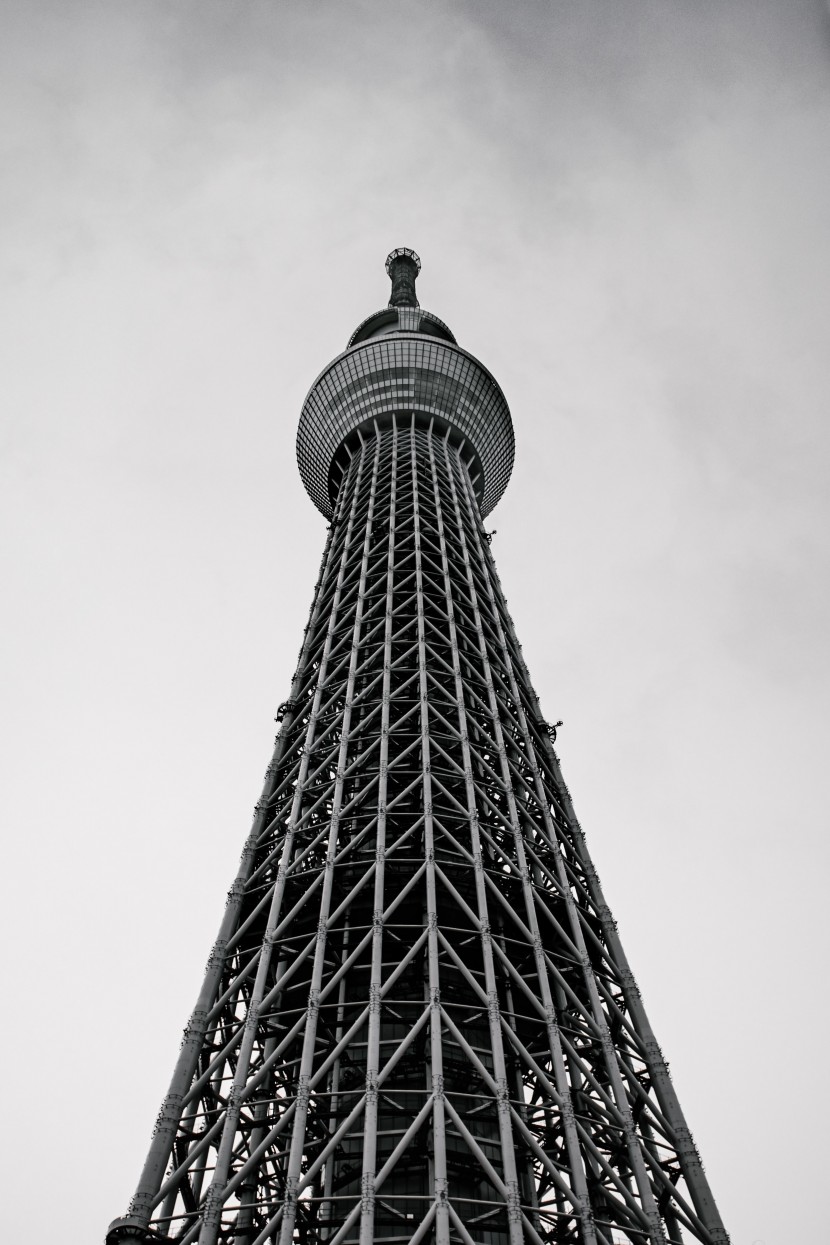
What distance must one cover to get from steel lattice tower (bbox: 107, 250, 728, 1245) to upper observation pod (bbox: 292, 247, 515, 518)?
58.1 ft

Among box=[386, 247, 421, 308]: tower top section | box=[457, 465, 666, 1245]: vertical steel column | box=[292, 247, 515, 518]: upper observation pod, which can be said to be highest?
box=[386, 247, 421, 308]: tower top section

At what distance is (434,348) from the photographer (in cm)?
7150

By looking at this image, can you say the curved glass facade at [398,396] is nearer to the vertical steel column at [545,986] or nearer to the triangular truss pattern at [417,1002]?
the vertical steel column at [545,986]

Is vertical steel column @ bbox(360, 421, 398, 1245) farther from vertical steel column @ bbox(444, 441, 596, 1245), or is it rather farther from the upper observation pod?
the upper observation pod

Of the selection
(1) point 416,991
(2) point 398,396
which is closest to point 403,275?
(2) point 398,396

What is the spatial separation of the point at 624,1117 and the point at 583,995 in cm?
648

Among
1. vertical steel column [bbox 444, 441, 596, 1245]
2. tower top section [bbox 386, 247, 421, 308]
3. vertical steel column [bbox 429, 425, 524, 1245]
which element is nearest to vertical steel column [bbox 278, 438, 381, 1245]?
vertical steel column [bbox 429, 425, 524, 1245]

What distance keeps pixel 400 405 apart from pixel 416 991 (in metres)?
47.0

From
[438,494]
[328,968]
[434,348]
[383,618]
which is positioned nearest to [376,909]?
[328,968]

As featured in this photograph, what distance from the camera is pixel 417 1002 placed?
29.8 metres

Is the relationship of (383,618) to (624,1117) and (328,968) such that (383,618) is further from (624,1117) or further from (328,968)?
(624,1117)

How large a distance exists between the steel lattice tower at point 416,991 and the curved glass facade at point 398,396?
59.0ft

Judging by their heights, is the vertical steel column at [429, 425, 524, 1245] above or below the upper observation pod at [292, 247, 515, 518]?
below

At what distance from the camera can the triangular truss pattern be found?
27.5 metres
